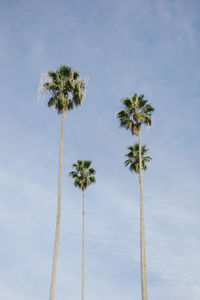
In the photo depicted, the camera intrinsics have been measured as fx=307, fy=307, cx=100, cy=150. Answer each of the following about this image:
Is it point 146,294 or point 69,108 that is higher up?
point 69,108

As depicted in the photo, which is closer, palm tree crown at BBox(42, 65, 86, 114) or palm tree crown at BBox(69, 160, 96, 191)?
palm tree crown at BBox(42, 65, 86, 114)

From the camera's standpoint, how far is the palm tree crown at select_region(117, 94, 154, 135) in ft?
114

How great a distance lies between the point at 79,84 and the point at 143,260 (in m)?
17.2

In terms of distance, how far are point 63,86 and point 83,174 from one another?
→ 73.0 ft

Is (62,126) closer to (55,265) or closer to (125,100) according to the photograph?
(125,100)

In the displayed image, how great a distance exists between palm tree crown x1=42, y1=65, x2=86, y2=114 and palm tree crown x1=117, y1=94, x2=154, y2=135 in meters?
6.80

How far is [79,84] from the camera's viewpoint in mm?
29500

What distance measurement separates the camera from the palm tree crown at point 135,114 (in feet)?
114

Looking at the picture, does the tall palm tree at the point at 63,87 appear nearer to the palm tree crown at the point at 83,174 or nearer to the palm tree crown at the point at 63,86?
the palm tree crown at the point at 63,86

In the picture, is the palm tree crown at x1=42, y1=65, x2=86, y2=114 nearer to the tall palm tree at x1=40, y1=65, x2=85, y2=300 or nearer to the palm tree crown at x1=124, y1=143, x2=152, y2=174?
the tall palm tree at x1=40, y1=65, x2=85, y2=300

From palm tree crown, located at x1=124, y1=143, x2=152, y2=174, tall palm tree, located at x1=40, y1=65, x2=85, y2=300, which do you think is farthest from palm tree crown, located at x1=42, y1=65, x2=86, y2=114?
palm tree crown, located at x1=124, y1=143, x2=152, y2=174

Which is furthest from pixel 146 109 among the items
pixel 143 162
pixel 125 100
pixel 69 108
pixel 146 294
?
pixel 146 294

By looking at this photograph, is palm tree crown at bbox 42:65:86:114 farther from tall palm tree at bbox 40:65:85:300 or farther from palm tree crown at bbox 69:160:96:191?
palm tree crown at bbox 69:160:96:191

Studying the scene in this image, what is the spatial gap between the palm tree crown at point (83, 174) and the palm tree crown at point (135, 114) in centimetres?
1637
